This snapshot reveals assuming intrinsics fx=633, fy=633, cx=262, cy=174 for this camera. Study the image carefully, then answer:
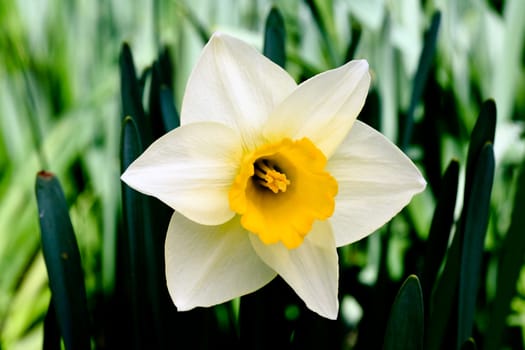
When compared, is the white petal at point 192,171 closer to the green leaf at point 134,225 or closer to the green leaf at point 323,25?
the green leaf at point 134,225

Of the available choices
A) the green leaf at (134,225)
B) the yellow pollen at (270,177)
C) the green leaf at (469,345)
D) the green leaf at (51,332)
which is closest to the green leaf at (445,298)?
the green leaf at (469,345)

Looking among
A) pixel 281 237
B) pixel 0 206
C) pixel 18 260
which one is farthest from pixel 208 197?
pixel 0 206

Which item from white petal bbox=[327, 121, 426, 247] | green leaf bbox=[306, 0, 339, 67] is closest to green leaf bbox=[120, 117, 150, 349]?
white petal bbox=[327, 121, 426, 247]

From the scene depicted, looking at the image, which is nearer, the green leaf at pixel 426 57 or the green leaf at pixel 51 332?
the green leaf at pixel 51 332

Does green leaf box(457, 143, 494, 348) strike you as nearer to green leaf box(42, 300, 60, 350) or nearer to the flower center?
the flower center

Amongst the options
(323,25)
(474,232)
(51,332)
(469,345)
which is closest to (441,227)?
(474,232)

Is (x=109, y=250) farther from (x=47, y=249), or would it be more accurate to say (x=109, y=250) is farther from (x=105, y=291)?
(x=47, y=249)
